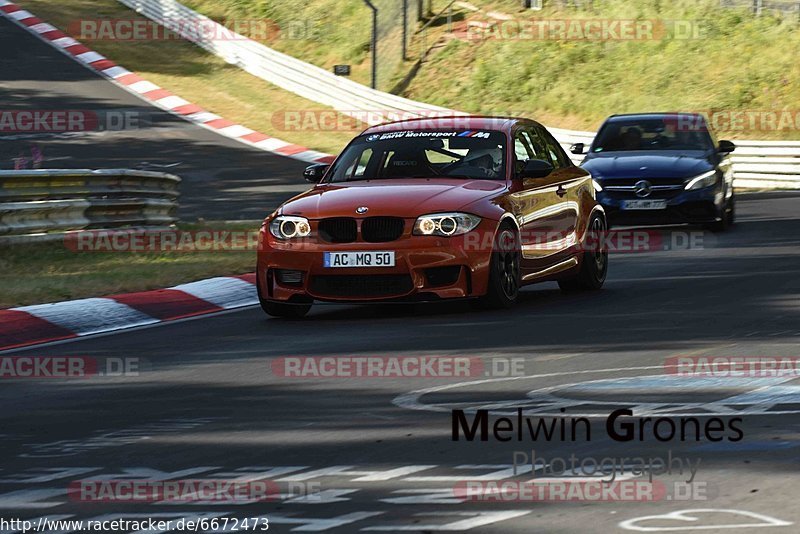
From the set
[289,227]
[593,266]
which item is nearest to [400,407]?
[289,227]

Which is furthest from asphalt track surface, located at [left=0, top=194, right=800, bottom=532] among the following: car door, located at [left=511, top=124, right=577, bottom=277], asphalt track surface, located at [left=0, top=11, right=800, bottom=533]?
car door, located at [left=511, top=124, right=577, bottom=277]

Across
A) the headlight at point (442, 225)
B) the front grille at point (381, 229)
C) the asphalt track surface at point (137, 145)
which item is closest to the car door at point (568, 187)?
the headlight at point (442, 225)

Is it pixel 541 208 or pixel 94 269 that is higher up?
pixel 541 208

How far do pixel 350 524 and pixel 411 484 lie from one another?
0.65 m

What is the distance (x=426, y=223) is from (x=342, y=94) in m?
25.6

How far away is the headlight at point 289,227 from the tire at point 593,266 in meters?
2.57

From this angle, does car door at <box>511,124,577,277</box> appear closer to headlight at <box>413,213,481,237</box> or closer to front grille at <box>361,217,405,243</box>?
headlight at <box>413,213,481,237</box>

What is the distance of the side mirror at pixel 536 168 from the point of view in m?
12.2

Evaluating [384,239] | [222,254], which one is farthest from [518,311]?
[222,254]

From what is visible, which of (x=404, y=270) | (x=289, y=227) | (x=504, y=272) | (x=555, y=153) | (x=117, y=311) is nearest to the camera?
(x=404, y=270)

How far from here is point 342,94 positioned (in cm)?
3656

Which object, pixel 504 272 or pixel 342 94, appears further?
pixel 342 94

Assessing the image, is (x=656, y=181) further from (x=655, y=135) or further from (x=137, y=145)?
(x=137, y=145)

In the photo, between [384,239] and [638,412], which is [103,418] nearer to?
[638,412]
